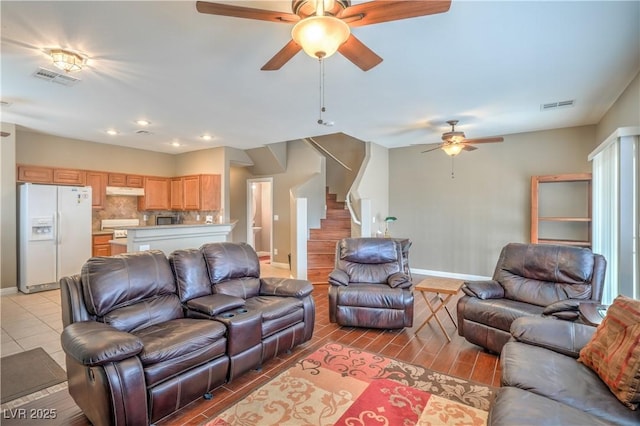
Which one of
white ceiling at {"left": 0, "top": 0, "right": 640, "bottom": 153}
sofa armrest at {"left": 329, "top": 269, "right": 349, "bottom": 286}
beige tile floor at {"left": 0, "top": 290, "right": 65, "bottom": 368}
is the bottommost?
beige tile floor at {"left": 0, "top": 290, "right": 65, "bottom": 368}

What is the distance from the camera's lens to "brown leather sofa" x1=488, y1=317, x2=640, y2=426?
4.73ft

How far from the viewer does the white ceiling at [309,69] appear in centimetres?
229

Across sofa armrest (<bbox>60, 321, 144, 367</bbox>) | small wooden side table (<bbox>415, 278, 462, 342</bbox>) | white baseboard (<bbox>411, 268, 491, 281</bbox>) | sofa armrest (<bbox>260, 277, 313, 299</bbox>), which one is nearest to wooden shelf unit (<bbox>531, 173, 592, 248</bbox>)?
white baseboard (<bbox>411, 268, 491, 281</bbox>)

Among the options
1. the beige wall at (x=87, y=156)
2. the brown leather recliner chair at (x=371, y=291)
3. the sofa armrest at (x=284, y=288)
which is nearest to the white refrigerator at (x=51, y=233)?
the beige wall at (x=87, y=156)

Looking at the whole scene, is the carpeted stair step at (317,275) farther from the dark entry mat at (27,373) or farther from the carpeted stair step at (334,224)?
the dark entry mat at (27,373)

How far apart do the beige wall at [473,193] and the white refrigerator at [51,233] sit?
628cm

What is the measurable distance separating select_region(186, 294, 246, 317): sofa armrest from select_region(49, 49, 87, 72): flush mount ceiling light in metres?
2.39

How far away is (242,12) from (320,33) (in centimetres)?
44

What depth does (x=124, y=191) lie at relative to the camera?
6.97 m

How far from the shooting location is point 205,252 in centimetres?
323

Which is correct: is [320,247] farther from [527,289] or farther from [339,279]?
[527,289]

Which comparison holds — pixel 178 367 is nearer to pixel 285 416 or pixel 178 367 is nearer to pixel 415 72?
pixel 285 416

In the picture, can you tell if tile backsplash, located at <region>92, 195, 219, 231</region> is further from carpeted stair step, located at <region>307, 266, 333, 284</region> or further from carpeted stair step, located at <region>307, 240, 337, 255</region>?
carpeted stair step, located at <region>307, 266, 333, 284</region>

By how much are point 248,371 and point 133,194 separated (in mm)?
5998
